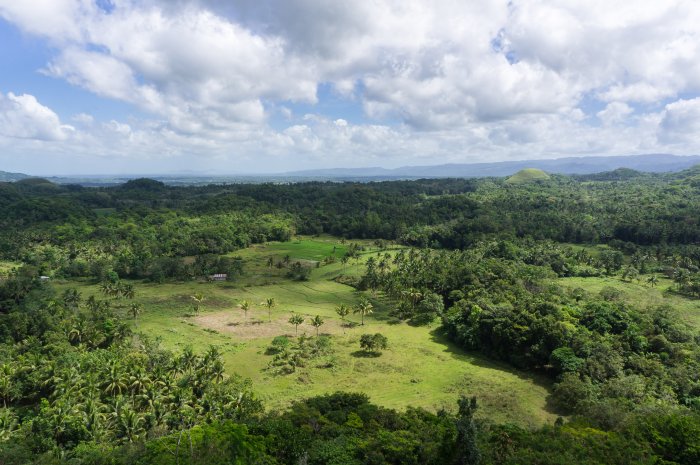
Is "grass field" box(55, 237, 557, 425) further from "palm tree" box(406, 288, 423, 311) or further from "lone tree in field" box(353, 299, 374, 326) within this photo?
"palm tree" box(406, 288, 423, 311)

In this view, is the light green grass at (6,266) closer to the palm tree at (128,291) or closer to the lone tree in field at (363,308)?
the palm tree at (128,291)

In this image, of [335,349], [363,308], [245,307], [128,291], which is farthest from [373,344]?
[128,291]

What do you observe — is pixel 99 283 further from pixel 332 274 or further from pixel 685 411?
pixel 685 411

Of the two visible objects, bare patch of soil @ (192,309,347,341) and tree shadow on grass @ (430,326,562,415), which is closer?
tree shadow on grass @ (430,326,562,415)

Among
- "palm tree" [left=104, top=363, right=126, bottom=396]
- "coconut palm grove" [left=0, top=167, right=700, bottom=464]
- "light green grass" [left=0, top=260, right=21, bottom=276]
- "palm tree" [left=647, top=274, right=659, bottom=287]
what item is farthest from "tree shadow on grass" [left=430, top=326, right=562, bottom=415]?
"light green grass" [left=0, top=260, right=21, bottom=276]

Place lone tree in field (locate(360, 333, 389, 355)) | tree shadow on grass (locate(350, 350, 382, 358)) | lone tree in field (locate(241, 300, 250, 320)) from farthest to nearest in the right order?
lone tree in field (locate(241, 300, 250, 320)) → lone tree in field (locate(360, 333, 389, 355)) → tree shadow on grass (locate(350, 350, 382, 358))

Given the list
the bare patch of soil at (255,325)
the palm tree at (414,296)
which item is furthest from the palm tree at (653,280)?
the bare patch of soil at (255,325)

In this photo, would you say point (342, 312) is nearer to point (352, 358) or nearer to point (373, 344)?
point (373, 344)
